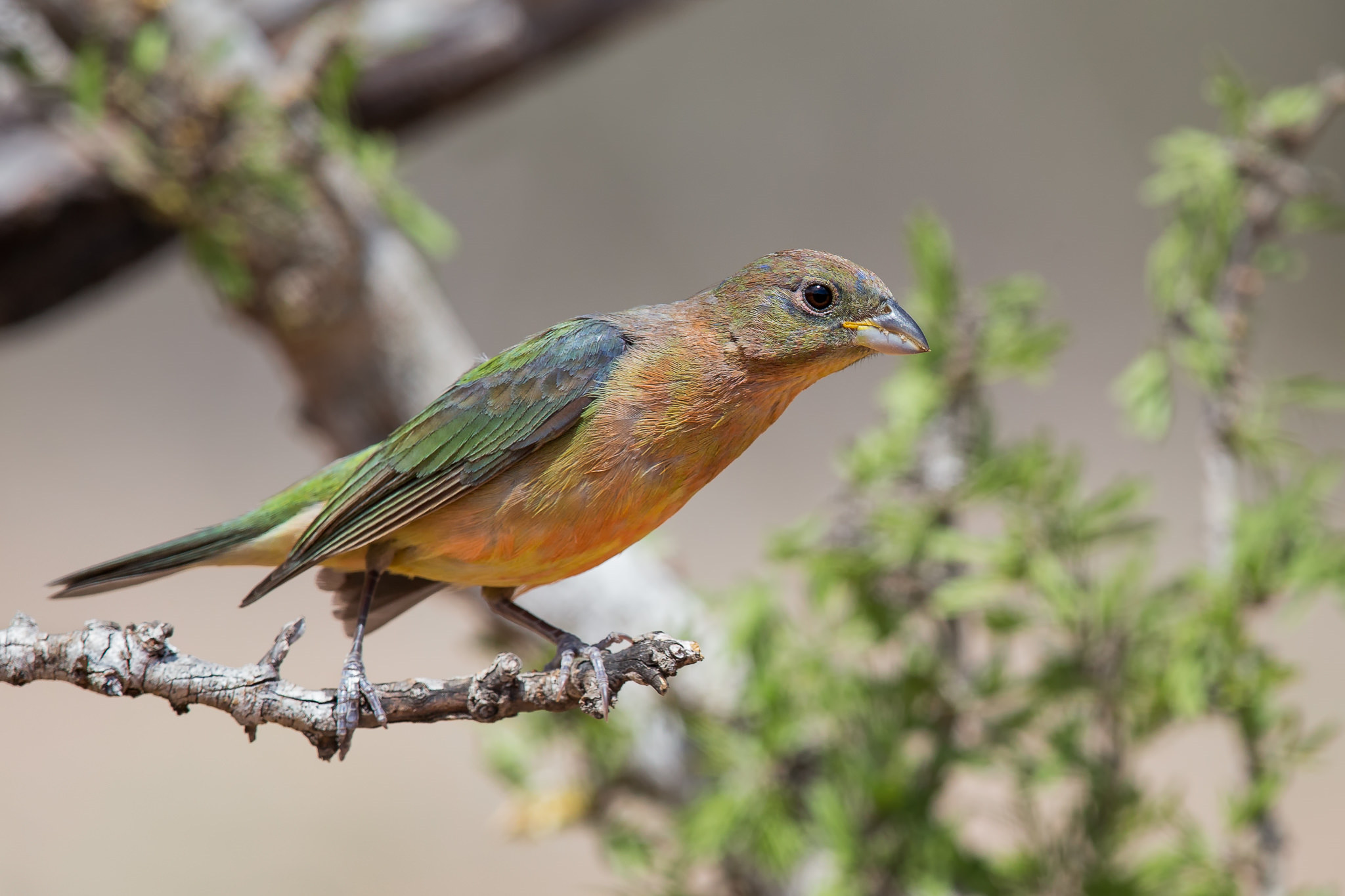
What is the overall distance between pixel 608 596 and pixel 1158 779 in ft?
13.3

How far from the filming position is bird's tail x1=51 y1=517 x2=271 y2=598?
266 cm

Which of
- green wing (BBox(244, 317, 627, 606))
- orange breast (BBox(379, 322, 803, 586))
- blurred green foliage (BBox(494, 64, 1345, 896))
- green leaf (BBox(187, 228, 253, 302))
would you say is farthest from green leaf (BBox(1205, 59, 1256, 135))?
green leaf (BBox(187, 228, 253, 302))

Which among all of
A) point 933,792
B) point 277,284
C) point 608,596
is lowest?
point 933,792

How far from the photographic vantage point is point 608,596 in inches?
176

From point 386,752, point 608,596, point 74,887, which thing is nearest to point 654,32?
point 386,752

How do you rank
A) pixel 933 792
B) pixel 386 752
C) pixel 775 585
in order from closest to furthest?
pixel 933 792, pixel 775 585, pixel 386 752

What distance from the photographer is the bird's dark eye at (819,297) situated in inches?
91.4

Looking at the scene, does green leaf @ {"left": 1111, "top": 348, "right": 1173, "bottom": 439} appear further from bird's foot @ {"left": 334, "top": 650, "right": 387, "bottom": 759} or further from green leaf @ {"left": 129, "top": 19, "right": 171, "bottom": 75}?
green leaf @ {"left": 129, "top": 19, "right": 171, "bottom": 75}

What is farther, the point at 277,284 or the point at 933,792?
the point at 277,284

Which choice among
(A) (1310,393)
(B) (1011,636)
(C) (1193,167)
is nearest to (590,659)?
(B) (1011,636)

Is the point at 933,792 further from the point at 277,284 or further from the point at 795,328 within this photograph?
the point at 277,284

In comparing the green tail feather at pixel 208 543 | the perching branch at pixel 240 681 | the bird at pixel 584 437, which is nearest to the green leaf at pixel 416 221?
the green tail feather at pixel 208 543

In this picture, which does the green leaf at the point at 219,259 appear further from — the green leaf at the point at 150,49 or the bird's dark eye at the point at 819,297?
the bird's dark eye at the point at 819,297

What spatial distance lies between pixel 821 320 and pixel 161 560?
1603mm
